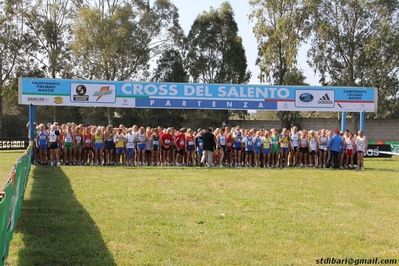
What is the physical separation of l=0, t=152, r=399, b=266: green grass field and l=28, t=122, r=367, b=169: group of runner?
4.70 metres

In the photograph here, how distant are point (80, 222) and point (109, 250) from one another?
5.67 feet

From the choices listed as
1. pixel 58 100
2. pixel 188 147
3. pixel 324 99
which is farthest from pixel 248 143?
pixel 58 100

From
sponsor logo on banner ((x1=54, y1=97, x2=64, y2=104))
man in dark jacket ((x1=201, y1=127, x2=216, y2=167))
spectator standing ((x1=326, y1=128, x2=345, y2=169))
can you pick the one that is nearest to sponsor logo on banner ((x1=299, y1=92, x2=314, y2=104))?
spectator standing ((x1=326, y1=128, x2=345, y2=169))

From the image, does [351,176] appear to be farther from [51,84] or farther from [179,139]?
[51,84]

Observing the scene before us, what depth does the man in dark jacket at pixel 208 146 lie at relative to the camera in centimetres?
1788

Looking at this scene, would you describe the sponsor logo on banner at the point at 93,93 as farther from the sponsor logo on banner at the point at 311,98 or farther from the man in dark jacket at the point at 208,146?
the sponsor logo on banner at the point at 311,98

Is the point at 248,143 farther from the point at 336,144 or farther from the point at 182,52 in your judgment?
the point at 182,52

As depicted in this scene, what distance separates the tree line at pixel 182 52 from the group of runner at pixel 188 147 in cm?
2143

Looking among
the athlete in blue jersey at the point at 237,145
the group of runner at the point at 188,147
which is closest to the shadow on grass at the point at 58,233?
the group of runner at the point at 188,147

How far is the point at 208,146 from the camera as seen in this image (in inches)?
707

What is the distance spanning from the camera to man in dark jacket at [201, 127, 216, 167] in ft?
58.6

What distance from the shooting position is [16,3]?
42.7 metres

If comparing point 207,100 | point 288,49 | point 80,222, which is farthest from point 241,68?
point 80,222

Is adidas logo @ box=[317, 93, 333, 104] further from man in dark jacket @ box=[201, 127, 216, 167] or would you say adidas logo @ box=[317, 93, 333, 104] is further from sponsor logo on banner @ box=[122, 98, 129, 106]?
sponsor logo on banner @ box=[122, 98, 129, 106]
